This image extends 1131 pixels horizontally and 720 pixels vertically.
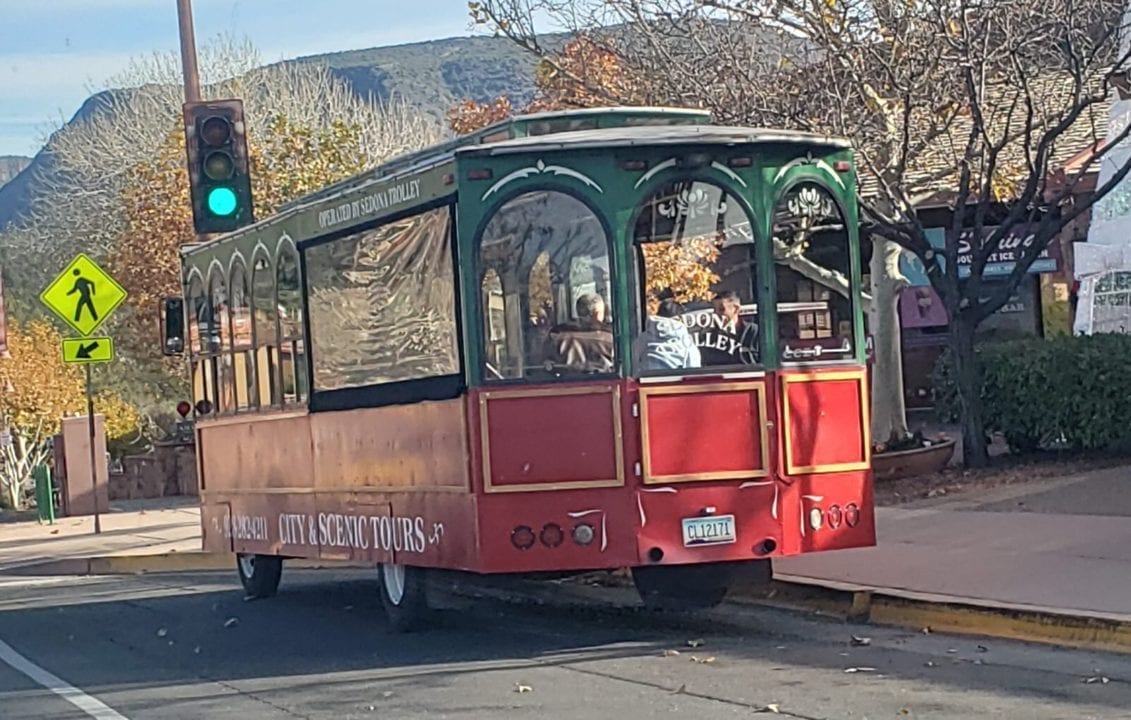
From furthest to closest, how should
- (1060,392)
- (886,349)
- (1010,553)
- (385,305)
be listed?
1. (886,349)
2. (1060,392)
3. (1010,553)
4. (385,305)

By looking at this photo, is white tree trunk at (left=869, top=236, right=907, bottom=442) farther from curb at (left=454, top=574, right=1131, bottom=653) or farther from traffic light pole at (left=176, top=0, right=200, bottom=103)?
traffic light pole at (left=176, top=0, right=200, bottom=103)

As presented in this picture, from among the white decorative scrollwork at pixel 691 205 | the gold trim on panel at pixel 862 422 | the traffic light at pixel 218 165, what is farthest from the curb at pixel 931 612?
the traffic light at pixel 218 165

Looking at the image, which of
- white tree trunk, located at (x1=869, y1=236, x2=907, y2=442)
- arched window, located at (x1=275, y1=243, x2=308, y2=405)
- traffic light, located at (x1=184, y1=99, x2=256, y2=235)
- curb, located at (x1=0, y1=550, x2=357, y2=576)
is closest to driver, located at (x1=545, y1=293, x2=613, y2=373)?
arched window, located at (x1=275, y1=243, x2=308, y2=405)

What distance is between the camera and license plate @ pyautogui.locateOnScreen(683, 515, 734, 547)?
10.4 meters

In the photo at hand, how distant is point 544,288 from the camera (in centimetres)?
1057

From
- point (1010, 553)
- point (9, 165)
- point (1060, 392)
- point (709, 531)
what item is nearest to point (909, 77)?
point (1060, 392)

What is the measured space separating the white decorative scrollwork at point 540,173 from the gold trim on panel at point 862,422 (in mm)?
1649

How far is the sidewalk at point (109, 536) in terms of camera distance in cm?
2031

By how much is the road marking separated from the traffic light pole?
22.7ft

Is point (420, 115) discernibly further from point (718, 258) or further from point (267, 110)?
A: point (718, 258)

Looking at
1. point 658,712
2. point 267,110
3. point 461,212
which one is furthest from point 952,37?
point 267,110

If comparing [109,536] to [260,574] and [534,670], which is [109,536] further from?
[534,670]

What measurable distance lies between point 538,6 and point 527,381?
893cm

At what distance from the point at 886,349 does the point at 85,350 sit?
9.54 meters
